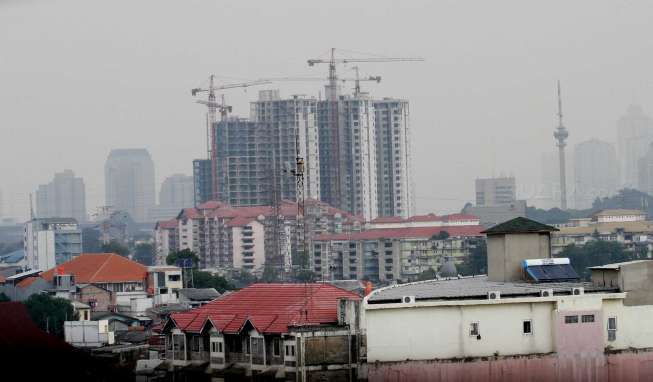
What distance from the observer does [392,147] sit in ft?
287

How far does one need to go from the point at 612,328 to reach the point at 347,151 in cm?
6822

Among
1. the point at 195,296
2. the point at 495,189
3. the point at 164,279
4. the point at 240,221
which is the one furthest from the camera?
the point at 495,189

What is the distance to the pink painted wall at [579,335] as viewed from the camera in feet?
56.8

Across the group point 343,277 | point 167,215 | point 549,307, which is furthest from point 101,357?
point 167,215

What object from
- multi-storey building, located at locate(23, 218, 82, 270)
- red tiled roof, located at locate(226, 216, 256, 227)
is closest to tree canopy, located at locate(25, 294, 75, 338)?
multi-storey building, located at locate(23, 218, 82, 270)

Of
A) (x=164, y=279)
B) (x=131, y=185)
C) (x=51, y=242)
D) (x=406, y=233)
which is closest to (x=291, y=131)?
(x=406, y=233)

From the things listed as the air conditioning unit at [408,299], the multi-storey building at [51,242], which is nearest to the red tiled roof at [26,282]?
the air conditioning unit at [408,299]

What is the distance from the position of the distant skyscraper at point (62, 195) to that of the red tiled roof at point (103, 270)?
8867 cm

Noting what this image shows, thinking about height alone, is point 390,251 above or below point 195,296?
above

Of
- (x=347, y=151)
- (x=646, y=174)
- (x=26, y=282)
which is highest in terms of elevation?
(x=347, y=151)

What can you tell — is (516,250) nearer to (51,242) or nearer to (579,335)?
(579,335)

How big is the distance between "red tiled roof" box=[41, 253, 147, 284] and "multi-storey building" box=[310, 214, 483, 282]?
2146 centimetres

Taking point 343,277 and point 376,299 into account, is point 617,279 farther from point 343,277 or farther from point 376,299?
point 343,277

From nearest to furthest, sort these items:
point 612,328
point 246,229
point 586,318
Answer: point 586,318 < point 612,328 < point 246,229
